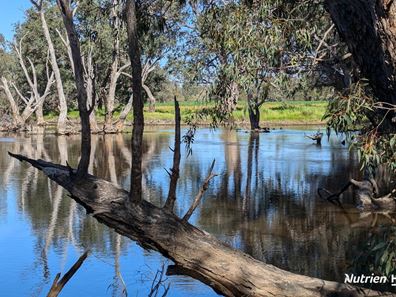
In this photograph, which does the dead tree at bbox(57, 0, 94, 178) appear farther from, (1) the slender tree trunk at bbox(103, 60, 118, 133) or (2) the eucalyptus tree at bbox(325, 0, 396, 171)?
(1) the slender tree trunk at bbox(103, 60, 118, 133)

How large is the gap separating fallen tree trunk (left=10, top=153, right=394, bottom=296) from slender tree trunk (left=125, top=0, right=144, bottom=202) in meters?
0.12

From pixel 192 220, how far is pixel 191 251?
505 centimetres

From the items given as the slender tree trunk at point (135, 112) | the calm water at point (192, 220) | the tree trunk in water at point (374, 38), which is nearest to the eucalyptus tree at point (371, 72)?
the tree trunk in water at point (374, 38)

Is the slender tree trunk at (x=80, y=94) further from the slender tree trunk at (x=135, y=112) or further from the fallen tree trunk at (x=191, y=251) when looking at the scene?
the slender tree trunk at (x=135, y=112)

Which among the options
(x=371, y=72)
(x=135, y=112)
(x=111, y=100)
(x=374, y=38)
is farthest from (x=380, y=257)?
(x=111, y=100)

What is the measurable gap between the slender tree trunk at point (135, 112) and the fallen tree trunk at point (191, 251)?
12cm

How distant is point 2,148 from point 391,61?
19800 mm

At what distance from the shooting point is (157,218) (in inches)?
131

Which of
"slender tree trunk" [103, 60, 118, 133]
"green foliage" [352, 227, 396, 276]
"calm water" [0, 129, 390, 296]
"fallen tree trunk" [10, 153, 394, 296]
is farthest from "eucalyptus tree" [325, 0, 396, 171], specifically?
"slender tree trunk" [103, 60, 118, 133]

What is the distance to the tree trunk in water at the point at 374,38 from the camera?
3.48 m

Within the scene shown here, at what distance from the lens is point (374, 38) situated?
3.60m

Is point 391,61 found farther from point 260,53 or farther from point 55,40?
point 55,40

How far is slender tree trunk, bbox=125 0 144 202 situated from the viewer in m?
3.28

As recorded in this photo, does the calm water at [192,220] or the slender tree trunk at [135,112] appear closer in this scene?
the slender tree trunk at [135,112]
